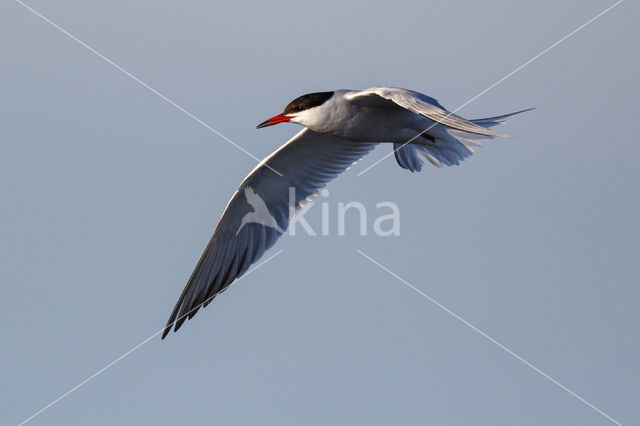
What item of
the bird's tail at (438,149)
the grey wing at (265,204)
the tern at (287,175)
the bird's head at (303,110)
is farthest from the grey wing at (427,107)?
the grey wing at (265,204)

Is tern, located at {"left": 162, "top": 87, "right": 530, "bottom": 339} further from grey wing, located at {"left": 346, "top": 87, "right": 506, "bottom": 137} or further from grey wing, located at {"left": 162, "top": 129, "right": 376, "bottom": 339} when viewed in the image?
grey wing, located at {"left": 346, "top": 87, "right": 506, "bottom": 137}

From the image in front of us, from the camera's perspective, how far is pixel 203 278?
9.57m

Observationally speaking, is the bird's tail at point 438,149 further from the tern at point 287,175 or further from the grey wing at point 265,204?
the grey wing at point 265,204

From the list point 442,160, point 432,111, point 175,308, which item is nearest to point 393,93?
point 432,111

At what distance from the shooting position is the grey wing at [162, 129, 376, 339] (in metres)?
9.48

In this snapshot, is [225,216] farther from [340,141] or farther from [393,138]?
[393,138]

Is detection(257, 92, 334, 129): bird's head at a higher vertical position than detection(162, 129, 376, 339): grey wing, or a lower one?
higher

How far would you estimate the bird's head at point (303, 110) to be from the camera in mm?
8227

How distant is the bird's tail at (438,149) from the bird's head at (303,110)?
3.73 ft

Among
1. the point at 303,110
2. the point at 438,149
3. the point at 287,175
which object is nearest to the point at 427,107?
the point at 303,110

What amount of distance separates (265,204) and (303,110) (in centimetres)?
175

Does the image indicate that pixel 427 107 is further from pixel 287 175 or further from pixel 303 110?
pixel 287 175

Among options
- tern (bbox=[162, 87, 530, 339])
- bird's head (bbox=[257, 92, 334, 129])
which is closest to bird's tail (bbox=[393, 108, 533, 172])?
tern (bbox=[162, 87, 530, 339])

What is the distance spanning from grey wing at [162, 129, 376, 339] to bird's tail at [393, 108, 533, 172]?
21.4 inches
